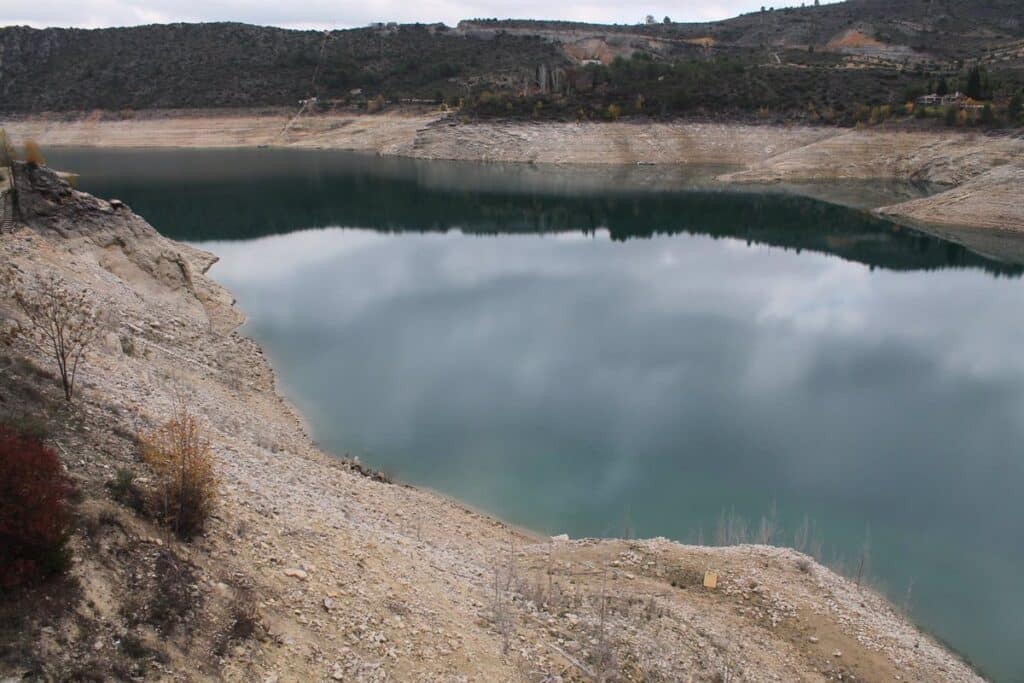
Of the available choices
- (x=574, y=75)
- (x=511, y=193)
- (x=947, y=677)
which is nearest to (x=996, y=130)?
(x=511, y=193)

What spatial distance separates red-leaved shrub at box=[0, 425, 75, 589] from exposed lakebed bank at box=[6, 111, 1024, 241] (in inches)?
1663

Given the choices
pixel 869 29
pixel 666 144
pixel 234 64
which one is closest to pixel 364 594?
pixel 666 144

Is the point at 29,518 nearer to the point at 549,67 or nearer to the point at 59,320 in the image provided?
the point at 59,320

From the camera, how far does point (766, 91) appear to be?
210 feet

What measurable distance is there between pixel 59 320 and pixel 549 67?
79.1 m

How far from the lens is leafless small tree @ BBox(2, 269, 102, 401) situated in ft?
31.4

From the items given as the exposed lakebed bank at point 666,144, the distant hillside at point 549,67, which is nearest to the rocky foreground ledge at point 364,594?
the exposed lakebed bank at point 666,144

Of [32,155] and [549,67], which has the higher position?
[549,67]

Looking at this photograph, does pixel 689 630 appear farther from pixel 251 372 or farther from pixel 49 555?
pixel 251 372

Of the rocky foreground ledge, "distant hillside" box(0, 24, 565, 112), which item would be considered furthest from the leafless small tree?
"distant hillside" box(0, 24, 565, 112)

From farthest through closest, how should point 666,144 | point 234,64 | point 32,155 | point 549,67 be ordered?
point 234,64 < point 549,67 < point 666,144 < point 32,155

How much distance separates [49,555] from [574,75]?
72.0 m

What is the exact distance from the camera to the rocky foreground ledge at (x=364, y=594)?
5.70 metres

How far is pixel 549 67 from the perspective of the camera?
83.6m
